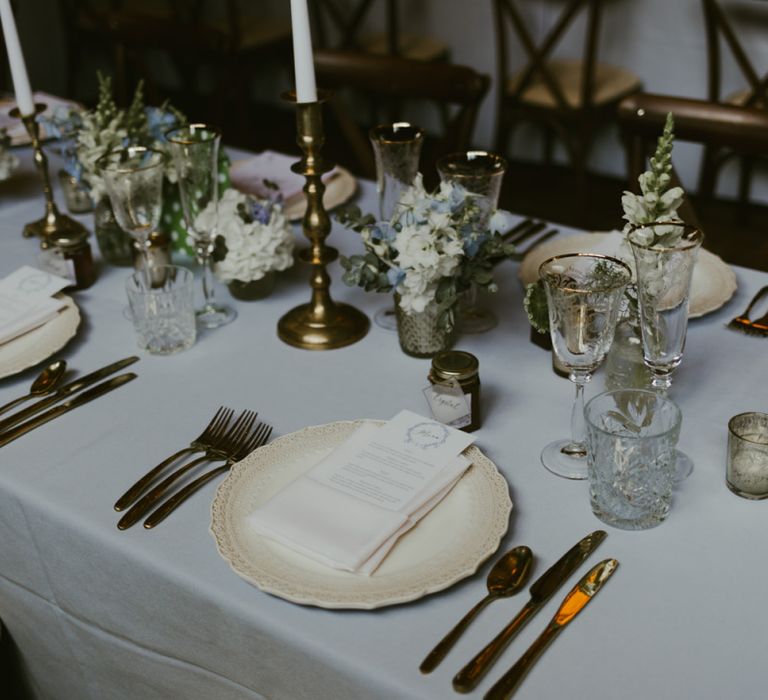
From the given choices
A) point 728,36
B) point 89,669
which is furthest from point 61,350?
point 728,36

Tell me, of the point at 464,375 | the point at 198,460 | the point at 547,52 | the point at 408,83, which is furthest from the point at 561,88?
the point at 198,460

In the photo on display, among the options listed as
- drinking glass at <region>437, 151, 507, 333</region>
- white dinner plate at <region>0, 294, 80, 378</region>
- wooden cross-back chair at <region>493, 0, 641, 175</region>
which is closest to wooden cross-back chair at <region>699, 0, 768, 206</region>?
wooden cross-back chair at <region>493, 0, 641, 175</region>

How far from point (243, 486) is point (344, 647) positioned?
0.86 ft

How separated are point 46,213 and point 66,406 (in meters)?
0.60

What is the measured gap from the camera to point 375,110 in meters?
4.55

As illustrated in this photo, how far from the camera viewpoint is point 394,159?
1.45 m

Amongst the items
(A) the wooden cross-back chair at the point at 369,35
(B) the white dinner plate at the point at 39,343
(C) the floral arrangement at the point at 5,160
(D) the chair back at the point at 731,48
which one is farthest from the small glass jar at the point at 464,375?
(A) the wooden cross-back chair at the point at 369,35

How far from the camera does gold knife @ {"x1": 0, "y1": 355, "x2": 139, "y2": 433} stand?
1.28m

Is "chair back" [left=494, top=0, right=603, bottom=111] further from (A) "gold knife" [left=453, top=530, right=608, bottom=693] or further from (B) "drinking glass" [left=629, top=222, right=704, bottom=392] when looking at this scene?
(A) "gold knife" [left=453, top=530, right=608, bottom=693]

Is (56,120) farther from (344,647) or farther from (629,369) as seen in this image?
(344,647)

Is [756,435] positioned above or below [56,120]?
below

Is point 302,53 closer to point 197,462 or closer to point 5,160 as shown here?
point 197,462

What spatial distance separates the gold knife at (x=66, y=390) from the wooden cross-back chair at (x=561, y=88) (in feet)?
7.94

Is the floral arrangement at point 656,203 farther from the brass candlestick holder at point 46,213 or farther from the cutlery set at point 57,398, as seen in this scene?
the brass candlestick holder at point 46,213
